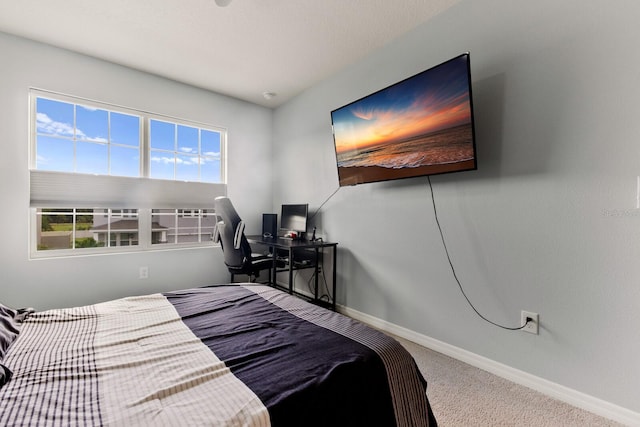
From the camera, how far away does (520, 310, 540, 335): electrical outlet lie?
175cm

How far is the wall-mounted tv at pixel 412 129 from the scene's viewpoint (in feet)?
6.09

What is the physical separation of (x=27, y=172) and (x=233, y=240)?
1.84m

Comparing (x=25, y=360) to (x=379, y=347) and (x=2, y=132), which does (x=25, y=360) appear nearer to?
(x=379, y=347)

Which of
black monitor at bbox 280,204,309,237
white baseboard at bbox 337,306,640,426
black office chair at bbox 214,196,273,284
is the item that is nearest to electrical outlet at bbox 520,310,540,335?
white baseboard at bbox 337,306,640,426

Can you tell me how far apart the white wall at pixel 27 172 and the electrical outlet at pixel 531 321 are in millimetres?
3074

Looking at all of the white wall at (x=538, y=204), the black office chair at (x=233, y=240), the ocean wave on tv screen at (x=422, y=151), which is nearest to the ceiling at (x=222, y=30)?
the white wall at (x=538, y=204)

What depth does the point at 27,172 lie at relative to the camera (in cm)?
255

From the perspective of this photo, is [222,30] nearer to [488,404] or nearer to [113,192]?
[113,192]

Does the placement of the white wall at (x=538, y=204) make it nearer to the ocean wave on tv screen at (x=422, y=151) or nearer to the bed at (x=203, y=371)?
the ocean wave on tv screen at (x=422, y=151)

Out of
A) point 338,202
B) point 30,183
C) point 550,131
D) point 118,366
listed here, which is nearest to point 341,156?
point 338,202

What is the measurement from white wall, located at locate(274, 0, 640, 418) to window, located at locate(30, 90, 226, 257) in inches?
91.0

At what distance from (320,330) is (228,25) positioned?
93.7 inches

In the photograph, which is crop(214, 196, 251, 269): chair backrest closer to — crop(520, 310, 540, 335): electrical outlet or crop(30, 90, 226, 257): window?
crop(30, 90, 226, 257): window

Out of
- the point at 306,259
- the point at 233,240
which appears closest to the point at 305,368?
the point at 233,240
